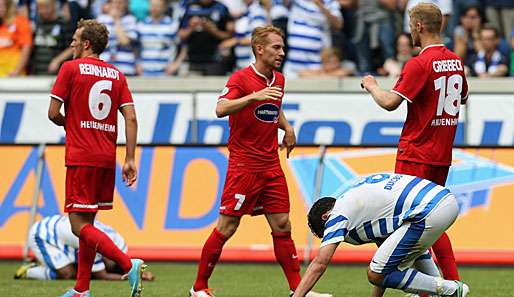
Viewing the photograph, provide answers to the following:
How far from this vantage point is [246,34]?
19547 millimetres

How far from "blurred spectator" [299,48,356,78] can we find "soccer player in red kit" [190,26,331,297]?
25.9 feet

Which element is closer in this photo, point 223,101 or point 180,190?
point 223,101

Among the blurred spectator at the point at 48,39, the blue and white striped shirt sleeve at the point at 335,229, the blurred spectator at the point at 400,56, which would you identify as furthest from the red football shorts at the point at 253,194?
the blurred spectator at the point at 48,39

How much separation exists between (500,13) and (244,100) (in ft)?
33.3

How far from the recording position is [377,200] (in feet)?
29.7

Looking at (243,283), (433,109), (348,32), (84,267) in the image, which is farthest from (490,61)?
(84,267)

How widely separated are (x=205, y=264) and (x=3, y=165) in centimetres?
563

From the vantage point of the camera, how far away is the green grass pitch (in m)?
11.9

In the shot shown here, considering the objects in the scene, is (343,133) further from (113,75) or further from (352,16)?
(113,75)

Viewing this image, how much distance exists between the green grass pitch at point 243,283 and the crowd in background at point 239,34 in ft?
17.1

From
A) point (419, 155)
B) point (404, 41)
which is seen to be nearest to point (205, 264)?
point (419, 155)

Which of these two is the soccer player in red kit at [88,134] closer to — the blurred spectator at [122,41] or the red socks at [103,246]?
the red socks at [103,246]

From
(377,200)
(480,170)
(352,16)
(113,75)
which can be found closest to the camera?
(377,200)

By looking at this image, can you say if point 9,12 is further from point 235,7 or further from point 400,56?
point 400,56
